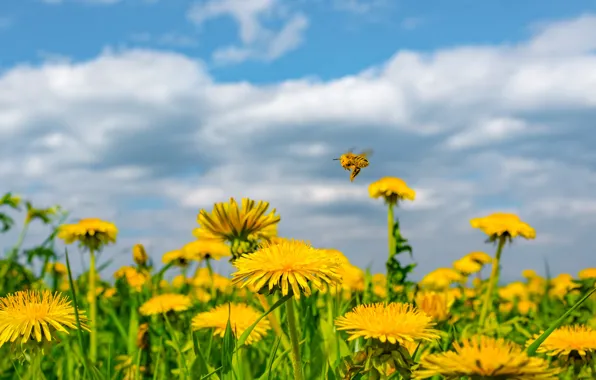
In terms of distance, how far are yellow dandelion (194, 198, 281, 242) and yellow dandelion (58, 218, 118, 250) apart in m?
1.86

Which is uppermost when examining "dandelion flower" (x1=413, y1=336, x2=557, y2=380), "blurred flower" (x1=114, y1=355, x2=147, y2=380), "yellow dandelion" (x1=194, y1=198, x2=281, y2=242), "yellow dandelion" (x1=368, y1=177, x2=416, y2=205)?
"yellow dandelion" (x1=368, y1=177, x2=416, y2=205)

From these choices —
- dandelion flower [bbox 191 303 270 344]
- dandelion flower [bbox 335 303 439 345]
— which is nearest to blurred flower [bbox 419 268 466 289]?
dandelion flower [bbox 191 303 270 344]

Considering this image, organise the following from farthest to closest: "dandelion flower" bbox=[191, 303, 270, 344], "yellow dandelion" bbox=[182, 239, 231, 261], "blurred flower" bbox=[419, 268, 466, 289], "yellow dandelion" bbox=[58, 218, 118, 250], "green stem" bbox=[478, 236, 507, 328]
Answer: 1. "blurred flower" bbox=[419, 268, 466, 289]
2. "yellow dandelion" bbox=[182, 239, 231, 261]
3. "yellow dandelion" bbox=[58, 218, 118, 250]
4. "green stem" bbox=[478, 236, 507, 328]
5. "dandelion flower" bbox=[191, 303, 270, 344]

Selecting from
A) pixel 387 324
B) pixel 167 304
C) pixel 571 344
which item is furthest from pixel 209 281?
pixel 387 324

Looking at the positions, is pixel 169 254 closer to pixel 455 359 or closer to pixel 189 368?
pixel 189 368

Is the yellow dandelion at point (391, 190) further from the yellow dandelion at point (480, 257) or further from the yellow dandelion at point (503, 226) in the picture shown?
the yellow dandelion at point (480, 257)

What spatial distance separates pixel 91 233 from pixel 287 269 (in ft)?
9.06

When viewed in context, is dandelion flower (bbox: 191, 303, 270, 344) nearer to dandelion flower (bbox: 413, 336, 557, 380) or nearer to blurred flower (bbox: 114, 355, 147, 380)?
blurred flower (bbox: 114, 355, 147, 380)

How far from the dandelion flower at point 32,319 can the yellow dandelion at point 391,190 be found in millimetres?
2988

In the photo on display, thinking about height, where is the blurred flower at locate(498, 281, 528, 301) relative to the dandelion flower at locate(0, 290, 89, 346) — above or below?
above

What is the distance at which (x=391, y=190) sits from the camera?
15.6ft

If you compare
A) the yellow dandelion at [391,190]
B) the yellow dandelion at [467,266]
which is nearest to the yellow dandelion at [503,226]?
the yellow dandelion at [391,190]

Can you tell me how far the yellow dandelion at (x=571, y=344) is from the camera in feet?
6.89

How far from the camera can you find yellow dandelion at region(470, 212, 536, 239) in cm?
473
